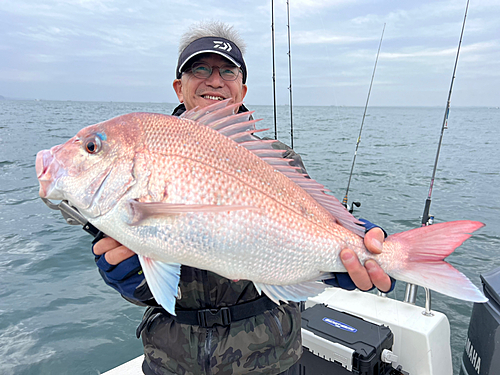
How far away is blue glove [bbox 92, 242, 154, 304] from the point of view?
4.88 ft

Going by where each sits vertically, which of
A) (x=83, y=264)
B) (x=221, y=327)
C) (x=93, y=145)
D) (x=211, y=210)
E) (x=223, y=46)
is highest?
(x=223, y=46)

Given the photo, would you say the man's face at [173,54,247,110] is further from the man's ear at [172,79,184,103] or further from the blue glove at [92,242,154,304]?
the blue glove at [92,242,154,304]

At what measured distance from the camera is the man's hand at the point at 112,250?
57.2 inches

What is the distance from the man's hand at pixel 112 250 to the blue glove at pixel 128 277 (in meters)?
0.03

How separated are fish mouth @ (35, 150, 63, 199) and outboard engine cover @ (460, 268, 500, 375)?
2732 mm

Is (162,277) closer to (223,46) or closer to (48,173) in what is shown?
(48,173)

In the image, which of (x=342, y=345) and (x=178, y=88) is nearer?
(x=178, y=88)

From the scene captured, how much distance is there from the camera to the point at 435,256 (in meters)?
1.45

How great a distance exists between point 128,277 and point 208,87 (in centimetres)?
117

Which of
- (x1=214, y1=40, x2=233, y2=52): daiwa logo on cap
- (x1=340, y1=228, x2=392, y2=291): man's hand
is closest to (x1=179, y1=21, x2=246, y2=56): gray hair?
(x1=214, y1=40, x2=233, y2=52): daiwa logo on cap

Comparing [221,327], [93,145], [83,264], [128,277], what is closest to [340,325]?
[221,327]

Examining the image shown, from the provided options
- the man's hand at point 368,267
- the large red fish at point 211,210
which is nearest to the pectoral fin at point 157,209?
the large red fish at point 211,210

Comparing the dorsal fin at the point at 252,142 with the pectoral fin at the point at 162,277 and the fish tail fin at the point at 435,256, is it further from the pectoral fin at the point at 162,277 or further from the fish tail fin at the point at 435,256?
the pectoral fin at the point at 162,277

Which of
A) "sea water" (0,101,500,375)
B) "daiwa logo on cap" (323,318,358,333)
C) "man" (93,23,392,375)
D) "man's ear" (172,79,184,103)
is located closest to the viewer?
"man" (93,23,392,375)
